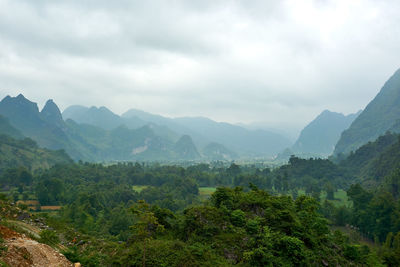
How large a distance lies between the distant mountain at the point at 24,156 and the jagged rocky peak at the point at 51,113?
252 ft

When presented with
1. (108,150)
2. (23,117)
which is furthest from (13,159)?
(108,150)

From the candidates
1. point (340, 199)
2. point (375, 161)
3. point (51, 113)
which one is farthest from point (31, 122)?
point (375, 161)

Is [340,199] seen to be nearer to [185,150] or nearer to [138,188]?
[138,188]

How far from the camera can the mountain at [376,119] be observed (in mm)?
105819

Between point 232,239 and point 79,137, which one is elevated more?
point 79,137

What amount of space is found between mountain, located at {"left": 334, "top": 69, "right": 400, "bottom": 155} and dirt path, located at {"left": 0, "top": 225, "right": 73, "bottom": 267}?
4353 inches

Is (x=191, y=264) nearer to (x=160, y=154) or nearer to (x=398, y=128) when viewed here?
(x=398, y=128)

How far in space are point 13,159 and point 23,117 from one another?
86.6m

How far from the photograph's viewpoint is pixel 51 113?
15238cm

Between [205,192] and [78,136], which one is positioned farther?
[78,136]

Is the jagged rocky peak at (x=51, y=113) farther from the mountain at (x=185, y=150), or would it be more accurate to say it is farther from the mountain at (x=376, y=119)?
the mountain at (x=376, y=119)

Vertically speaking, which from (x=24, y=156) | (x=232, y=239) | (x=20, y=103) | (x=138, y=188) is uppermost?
(x=20, y=103)

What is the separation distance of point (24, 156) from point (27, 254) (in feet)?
238

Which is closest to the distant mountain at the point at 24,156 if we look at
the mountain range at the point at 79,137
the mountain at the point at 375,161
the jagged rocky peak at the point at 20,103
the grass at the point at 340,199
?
the mountain range at the point at 79,137
